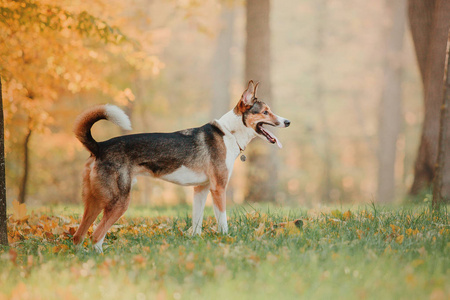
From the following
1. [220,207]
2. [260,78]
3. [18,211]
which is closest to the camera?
[220,207]

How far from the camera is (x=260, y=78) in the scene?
11281 mm

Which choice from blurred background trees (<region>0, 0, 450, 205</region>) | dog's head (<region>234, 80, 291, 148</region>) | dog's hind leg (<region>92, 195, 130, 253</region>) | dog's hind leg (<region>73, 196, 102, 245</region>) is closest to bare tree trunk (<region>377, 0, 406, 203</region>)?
blurred background trees (<region>0, 0, 450, 205</region>)

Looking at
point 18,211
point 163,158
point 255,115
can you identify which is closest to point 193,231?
point 163,158

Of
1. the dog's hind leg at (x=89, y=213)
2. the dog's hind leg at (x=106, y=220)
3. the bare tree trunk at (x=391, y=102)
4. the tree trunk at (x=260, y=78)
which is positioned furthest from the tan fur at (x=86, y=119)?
the bare tree trunk at (x=391, y=102)

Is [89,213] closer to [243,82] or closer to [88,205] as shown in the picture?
[88,205]

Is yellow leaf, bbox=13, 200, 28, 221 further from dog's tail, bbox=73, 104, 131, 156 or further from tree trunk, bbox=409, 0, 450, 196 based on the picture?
tree trunk, bbox=409, 0, 450, 196

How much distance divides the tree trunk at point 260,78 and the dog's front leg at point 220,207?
18.1 feet

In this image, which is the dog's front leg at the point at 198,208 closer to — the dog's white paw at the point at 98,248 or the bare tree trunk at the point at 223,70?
the dog's white paw at the point at 98,248

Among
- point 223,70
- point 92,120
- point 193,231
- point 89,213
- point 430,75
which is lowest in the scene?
point 193,231

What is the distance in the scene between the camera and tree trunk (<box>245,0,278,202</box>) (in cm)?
1127

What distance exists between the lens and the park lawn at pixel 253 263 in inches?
131

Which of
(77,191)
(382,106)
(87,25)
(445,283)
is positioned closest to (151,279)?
(445,283)

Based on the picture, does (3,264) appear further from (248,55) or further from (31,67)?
(248,55)

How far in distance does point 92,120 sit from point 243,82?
8.65 meters
